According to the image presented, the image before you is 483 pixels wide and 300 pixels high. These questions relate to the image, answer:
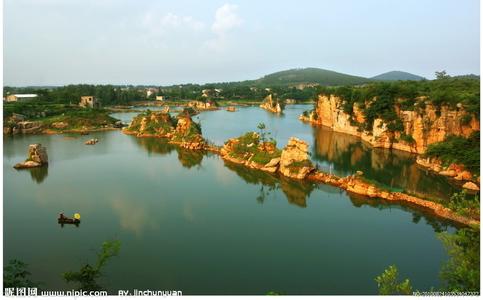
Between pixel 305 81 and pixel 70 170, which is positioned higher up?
pixel 305 81

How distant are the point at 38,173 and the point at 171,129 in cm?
1681

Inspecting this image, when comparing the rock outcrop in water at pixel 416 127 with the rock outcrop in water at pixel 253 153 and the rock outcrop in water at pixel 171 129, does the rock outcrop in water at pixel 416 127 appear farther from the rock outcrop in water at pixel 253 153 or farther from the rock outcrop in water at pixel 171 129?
the rock outcrop in water at pixel 171 129

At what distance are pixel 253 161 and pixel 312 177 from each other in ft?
15.4

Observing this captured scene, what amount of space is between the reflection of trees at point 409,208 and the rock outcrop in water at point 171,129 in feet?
53.0

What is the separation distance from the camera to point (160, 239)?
15508mm

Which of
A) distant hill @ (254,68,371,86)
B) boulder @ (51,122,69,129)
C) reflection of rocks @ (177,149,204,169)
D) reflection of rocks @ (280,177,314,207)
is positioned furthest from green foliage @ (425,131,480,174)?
distant hill @ (254,68,371,86)

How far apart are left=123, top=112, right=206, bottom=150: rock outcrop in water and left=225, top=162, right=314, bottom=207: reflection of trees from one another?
798cm

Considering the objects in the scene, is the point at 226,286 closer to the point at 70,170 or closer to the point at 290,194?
the point at 290,194

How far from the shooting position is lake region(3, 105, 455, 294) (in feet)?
42.4

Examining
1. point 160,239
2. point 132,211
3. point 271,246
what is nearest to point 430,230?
point 271,246

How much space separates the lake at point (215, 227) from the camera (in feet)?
42.4

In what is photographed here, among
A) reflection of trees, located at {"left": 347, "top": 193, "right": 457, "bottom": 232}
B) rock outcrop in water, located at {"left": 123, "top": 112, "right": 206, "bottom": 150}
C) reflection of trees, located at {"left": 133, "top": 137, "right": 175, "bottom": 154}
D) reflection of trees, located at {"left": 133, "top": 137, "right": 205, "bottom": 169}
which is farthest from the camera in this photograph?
rock outcrop in water, located at {"left": 123, "top": 112, "right": 206, "bottom": 150}

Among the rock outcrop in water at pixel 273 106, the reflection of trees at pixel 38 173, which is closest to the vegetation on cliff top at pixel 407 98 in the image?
the reflection of trees at pixel 38 173

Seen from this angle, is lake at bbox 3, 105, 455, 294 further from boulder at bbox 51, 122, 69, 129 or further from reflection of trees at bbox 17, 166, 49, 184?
boulder at bbox 51, 122, 69, 129
